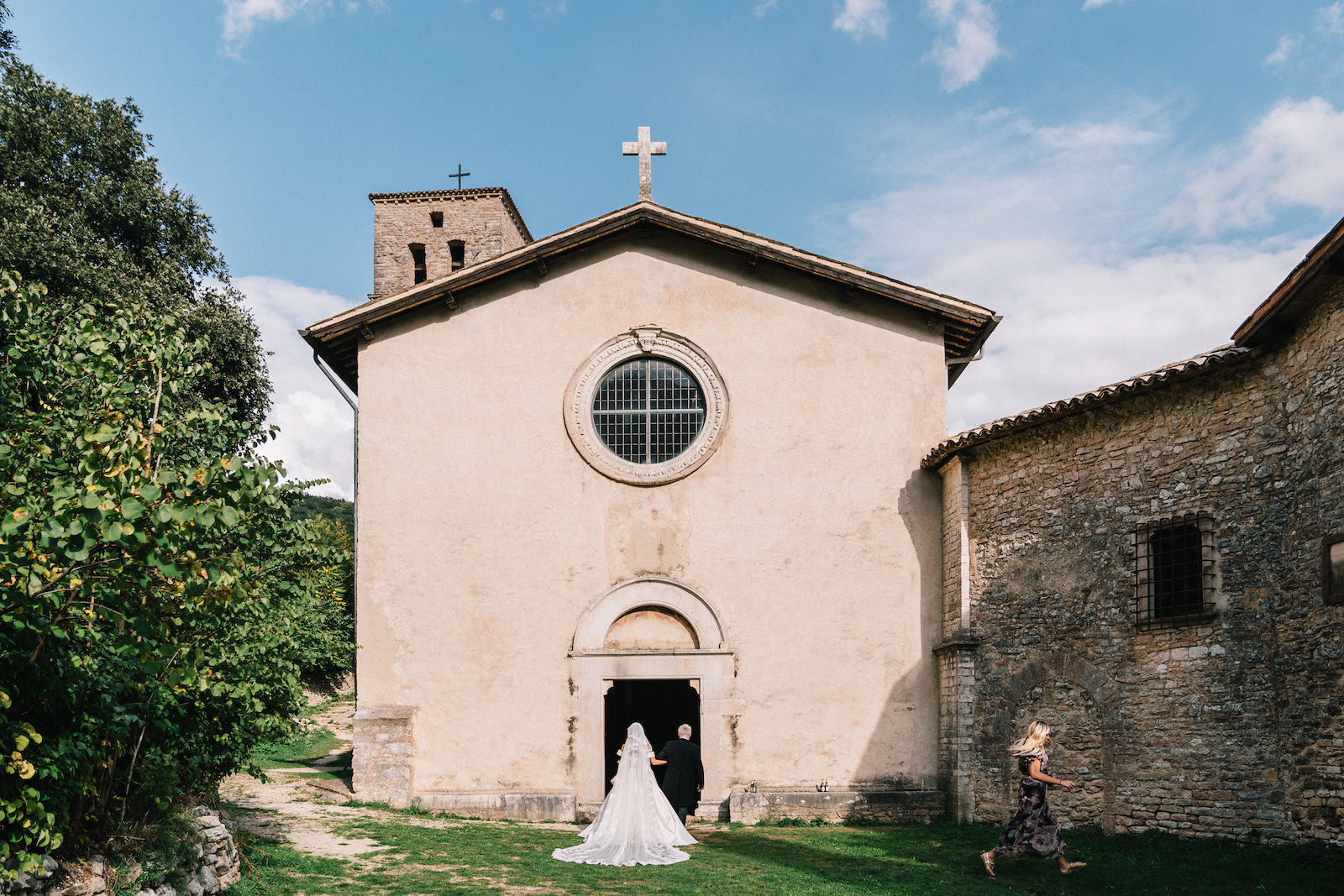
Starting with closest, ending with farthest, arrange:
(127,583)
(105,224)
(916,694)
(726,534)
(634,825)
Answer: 1. (127,583)
2. (634,825)
3. (916,694)
4. (726,534)
5. (105,224)

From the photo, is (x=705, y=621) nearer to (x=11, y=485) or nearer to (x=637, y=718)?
(x=637, y=718)

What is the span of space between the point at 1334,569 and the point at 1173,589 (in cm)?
204

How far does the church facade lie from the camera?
13008 mm

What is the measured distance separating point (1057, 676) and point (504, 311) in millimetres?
9333

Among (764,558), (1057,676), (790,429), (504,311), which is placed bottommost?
(1057,676)

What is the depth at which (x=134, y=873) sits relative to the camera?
7289mm

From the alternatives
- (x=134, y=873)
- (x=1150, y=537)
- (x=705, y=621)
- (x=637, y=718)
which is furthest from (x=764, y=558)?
(x=134, y=873)

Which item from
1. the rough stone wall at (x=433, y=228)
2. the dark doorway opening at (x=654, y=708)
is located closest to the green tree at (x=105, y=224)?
the rough stone wall at (x=433, y=228)

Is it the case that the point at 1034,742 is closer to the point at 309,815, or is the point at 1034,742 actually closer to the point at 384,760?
the point at 384,760

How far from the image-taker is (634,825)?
11.5m

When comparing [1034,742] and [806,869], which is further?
[806,869]

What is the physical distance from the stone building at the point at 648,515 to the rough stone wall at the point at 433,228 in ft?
29.4

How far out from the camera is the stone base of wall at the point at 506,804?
46.5 ft

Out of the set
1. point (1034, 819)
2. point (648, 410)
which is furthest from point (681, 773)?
point (648, 410)
